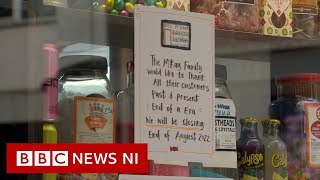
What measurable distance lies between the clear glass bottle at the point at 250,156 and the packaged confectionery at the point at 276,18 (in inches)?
9.8

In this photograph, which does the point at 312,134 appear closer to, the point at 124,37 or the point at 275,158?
the point at 275,158

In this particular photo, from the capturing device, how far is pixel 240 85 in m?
2.07

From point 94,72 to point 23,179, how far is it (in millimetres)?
377

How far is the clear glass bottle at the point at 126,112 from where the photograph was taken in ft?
4.63

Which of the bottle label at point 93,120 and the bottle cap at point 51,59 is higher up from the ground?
the bottle cap at point 51,59

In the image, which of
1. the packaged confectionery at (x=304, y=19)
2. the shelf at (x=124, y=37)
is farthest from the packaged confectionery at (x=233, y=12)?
the packaged confectionery at (x=304, y=19)

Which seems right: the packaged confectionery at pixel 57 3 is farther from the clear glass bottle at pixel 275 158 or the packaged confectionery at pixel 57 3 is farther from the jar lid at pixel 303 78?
the jar lid at pixel 303 78

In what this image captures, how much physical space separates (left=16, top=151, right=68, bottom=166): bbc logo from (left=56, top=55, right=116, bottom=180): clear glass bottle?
0.20 feet

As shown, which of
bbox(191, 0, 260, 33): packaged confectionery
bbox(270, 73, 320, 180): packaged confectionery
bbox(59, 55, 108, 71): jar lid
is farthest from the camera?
bbox(270, 73, 320, 180): packaged confectionery

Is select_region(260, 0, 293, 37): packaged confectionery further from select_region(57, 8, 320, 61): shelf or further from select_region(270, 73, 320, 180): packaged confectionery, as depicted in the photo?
select_region(270, 73, 320, 180): packaged confectionery

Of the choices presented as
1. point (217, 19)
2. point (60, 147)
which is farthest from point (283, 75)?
point (60, 147)

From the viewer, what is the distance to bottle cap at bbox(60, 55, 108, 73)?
4.91 feet

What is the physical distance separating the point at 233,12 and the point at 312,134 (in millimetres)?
363

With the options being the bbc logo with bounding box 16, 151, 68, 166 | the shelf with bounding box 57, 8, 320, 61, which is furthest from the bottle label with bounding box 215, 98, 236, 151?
the bbc logo with bounding box 16, 151, 68, 166
